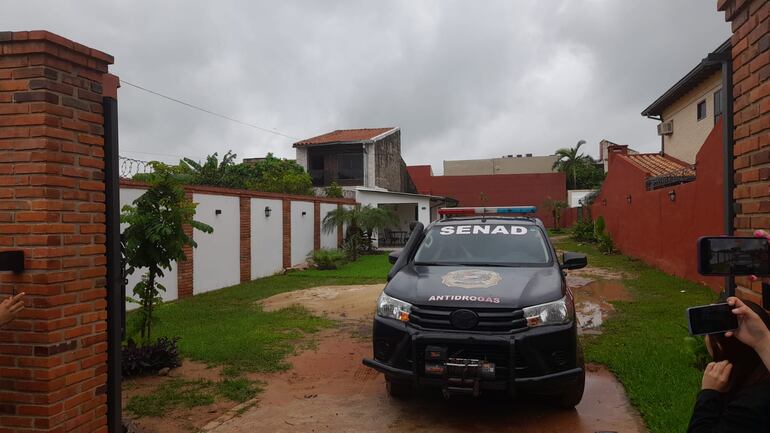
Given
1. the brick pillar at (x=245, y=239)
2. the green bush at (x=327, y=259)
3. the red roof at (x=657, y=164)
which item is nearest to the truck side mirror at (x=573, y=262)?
the brick pillar at (x=245, y=239)

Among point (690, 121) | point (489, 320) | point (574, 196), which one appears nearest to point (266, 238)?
point (489, 320)

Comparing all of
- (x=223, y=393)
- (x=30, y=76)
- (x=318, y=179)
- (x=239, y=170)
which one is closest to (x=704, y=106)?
(x=223, y=393)

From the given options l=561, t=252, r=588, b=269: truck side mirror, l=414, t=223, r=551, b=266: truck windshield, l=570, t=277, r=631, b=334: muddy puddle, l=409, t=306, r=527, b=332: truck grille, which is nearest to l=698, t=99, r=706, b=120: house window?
l=570, t=277, r=631, b=334: muddy puddle

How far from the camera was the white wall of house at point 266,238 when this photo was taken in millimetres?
15047

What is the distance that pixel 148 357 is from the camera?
19.5ft

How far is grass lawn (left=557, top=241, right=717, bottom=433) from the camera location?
4492mm

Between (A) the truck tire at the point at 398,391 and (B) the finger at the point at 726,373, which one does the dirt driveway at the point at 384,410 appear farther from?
(B) the finger at the point at 726,373

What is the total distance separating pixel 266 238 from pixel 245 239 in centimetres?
138

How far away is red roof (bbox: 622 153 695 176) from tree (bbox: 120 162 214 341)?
14059 millimetres

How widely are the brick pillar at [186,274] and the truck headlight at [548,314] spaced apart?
8866 mm

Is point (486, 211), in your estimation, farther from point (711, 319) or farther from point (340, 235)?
point (340, 235)

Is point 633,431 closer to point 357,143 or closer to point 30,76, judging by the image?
point 30,76

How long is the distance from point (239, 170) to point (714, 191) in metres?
27.2

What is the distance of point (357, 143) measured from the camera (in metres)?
31.8
